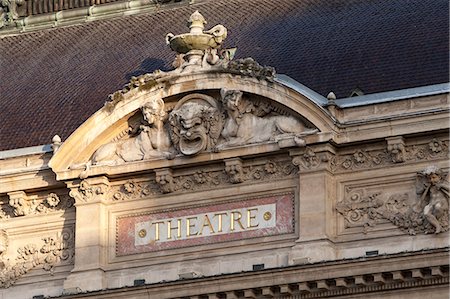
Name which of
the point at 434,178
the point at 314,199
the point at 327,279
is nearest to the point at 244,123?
the point at 314,199

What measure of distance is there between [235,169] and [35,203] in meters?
4.53

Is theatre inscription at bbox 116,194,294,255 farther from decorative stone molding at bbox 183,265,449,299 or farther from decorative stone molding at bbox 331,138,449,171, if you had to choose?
decorative stone molding at bbox 183,265,449,299

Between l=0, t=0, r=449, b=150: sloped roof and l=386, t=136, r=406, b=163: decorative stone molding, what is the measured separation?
5.33ft

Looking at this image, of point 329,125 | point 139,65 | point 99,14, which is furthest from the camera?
point 99,14

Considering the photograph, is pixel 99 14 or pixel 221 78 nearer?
pixel 221 78

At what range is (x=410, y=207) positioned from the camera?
169 ft

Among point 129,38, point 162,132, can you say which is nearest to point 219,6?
point 129,38

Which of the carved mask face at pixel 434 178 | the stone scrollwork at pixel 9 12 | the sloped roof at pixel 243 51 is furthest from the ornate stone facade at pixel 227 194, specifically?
the stone scrollwork at pixel 9 12

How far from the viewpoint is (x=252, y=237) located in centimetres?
5262

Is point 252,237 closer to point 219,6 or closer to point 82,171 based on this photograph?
point 82,171

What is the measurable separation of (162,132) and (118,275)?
2.87 meters

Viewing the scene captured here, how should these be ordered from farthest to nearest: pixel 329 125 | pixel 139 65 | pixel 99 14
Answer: pixel 99 14, pixel 139 65, pixel 329 125

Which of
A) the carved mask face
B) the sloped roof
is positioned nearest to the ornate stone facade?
the carved mask face

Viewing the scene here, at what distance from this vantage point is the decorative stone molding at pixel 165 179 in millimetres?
53469
